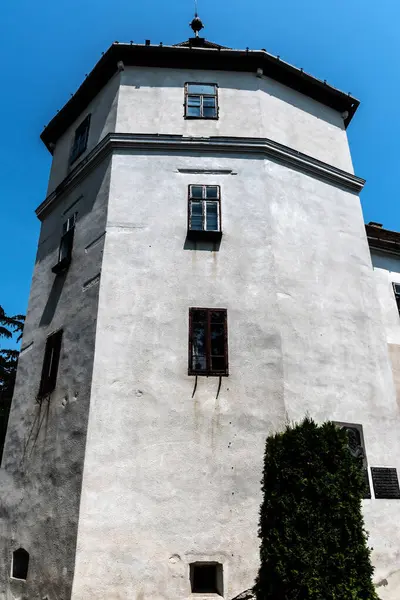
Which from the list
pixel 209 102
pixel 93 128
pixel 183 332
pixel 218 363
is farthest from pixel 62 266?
pixel 209 102

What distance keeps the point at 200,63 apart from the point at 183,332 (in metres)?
8.88

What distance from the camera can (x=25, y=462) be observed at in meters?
12.5

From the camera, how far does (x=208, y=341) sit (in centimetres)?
1164

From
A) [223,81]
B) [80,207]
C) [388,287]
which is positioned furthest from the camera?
[388,287]

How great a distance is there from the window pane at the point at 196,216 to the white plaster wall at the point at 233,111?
245cm

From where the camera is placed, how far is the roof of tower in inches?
606

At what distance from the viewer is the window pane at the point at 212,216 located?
1301cm

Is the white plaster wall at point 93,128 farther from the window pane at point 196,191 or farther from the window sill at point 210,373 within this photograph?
the window sill at point 210,373

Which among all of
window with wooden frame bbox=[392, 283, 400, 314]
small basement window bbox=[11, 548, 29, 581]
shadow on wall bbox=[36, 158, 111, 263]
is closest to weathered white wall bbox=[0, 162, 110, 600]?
shadow on wall bbox=[36, 158, 111, 263]

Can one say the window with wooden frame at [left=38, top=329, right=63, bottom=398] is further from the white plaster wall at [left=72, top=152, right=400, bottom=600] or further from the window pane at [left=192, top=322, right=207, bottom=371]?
the window pane at [left=192, top=322, right=207, bottom=371]

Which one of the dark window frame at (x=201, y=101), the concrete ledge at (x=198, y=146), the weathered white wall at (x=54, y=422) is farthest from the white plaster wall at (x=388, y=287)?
the weathered white wall at (x=54, y=422)

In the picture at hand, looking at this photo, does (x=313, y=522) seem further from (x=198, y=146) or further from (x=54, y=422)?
(x=198, y=146)

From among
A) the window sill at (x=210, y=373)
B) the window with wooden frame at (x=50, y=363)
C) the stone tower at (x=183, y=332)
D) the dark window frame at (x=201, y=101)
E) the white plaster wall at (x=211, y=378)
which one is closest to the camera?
the white plaster wall at (x=211, y=378)

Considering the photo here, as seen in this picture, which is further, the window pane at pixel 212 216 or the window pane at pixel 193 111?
the window pane at pixel 193 111
